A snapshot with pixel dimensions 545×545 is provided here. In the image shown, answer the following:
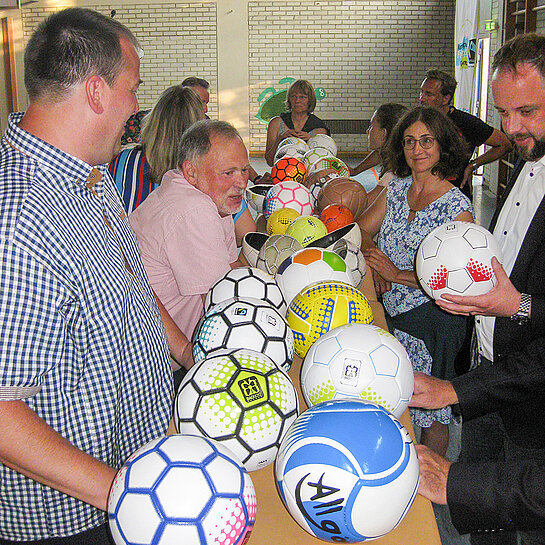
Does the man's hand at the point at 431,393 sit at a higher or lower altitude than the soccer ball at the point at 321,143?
lower

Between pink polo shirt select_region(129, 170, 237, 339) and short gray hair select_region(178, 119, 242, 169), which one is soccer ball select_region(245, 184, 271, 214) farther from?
pink polo shirt select_region(129, 170, 237, 339)

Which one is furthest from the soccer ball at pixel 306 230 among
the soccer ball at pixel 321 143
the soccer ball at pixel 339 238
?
the soccer ball at pixel 321 143

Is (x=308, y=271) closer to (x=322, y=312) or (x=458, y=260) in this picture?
(x=322, y=312)

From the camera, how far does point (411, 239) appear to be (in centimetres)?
353

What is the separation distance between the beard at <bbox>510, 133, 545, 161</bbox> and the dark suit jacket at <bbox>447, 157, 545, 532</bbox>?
0.21 meters

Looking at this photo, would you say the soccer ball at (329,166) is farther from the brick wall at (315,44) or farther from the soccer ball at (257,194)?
the brick wall at (315,44)

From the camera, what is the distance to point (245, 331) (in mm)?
2209

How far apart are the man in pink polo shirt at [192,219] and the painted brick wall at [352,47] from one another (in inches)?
616

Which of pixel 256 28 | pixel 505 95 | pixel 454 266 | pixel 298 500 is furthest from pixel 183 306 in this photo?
pixel 256 28

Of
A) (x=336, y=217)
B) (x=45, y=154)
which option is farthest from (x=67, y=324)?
→ (x=336, y=217)

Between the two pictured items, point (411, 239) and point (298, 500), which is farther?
point (411, 239)

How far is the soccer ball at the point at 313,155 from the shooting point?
5988 mm

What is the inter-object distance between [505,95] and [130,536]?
2.14 meters

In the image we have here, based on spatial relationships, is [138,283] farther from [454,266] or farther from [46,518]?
[454,266]
